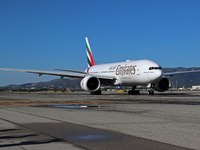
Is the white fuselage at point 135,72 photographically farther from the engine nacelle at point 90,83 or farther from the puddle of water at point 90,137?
the puddle of water at point 90,137

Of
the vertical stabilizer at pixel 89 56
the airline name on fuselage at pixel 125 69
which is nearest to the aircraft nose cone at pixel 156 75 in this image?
the airline name on fuselage at pixel 125 69

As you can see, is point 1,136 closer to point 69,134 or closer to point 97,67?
point 69,134

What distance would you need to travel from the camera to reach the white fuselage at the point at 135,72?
34969 mm

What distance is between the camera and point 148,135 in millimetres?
7188

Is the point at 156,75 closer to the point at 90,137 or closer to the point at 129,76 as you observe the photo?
the point at 129,76

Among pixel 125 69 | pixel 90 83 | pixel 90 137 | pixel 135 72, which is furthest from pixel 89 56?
pixel 90 137

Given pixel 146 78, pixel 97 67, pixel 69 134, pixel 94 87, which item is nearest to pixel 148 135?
pixel 69 134

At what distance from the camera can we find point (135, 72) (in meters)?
36.6

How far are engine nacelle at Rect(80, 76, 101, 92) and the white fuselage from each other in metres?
3.17

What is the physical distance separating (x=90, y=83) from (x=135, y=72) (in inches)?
236

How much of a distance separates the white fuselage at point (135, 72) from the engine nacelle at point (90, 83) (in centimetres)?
317

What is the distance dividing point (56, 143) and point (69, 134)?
3.61ft

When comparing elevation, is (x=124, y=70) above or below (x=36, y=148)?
above

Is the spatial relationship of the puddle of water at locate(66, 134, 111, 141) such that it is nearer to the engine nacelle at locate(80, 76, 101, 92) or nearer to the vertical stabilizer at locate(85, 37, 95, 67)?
the engine nacelle at locate(80, 76, 101, 92)
